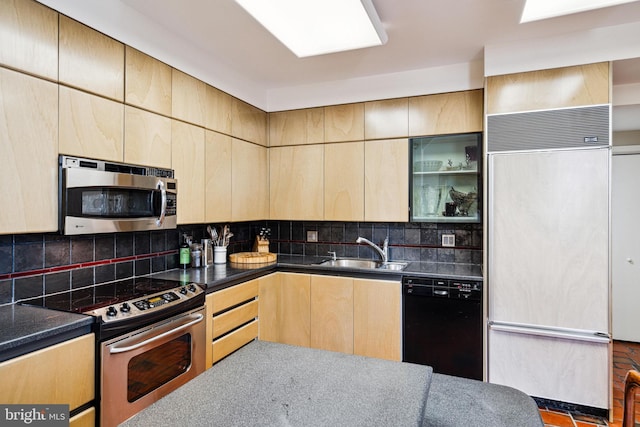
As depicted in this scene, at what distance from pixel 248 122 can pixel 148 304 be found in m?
2.00

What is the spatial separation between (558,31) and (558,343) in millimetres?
2114

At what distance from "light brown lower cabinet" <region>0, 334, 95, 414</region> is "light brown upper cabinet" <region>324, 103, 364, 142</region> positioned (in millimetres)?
2516

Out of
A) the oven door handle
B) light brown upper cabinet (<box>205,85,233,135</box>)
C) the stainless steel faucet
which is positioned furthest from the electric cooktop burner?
the stainless steel faucet

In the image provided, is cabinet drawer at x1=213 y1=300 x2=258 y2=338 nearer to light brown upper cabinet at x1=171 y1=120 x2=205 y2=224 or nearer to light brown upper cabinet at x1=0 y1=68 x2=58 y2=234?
light brown upper cabinet at x1=171 y1=120 x2=205 y2=224

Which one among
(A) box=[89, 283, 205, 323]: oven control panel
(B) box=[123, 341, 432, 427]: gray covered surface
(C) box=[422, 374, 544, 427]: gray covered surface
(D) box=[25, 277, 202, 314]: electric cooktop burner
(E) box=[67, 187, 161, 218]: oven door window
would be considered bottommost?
(C) box=[422, 374, 544, 427]: gray covered surface

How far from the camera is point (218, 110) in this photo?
9.82ft

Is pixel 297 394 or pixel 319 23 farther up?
pixel 319 23

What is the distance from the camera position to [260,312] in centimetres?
302

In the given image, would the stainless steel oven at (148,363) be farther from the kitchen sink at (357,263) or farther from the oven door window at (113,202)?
the kitchen sink at (357,263)

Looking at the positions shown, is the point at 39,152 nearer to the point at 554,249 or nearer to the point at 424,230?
the point at 424,230

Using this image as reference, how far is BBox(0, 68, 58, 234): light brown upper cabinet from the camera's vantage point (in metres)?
1.62

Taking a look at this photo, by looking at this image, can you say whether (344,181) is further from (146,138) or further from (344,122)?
(146,138)

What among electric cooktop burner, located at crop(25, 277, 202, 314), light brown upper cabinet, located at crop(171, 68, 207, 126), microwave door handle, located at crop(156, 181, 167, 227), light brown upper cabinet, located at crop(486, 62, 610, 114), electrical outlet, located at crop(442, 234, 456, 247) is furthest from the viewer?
electrical outlet, located at crop(442, 234, 456, 247)

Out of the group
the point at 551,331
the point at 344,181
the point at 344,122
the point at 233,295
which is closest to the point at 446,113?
the point at 344,122
